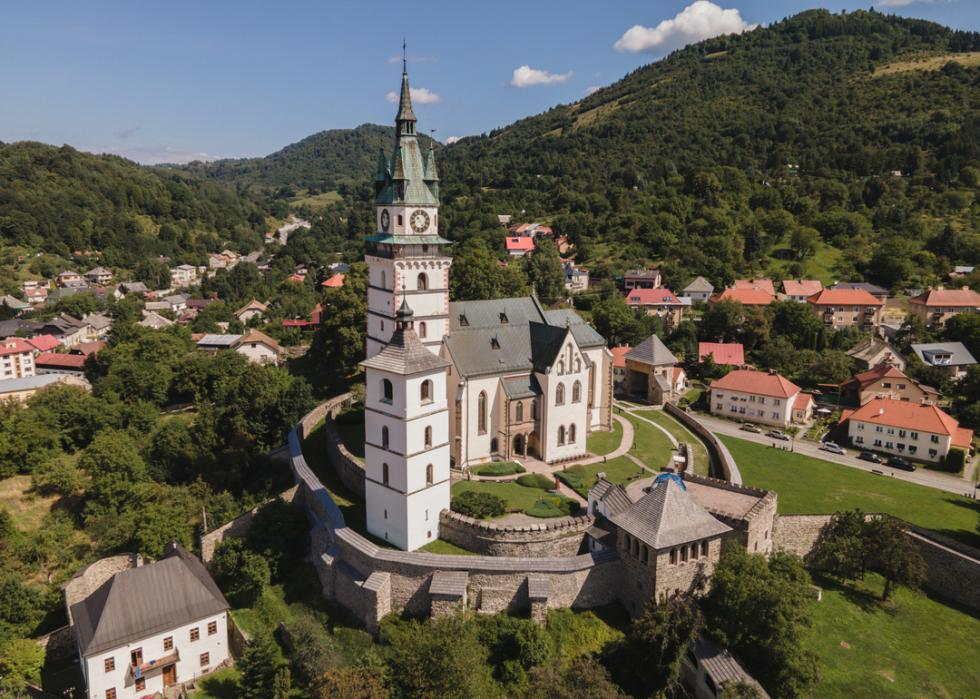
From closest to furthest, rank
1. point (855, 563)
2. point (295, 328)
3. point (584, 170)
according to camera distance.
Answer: point (855, 563)
point (295, 328)
point (584, 170)

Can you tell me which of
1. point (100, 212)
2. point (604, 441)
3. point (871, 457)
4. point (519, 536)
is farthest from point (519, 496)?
point (100, 212)

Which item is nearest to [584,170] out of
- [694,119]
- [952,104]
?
[694,119]

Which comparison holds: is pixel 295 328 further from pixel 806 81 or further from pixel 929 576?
pixel 806 81

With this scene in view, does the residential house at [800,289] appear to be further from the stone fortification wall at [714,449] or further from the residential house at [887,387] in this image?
the stone fortification wall at [714,449]

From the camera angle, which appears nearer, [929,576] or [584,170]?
[929,576]

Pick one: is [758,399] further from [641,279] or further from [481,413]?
[641,279]

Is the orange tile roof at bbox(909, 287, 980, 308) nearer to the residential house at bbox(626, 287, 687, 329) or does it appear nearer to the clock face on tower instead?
the residential house at bbox(626, 287, 687, 329)

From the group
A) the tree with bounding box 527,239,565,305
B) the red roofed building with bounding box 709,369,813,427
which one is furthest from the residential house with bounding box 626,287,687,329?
the red roofed building with bounding box 709,369,813,427
